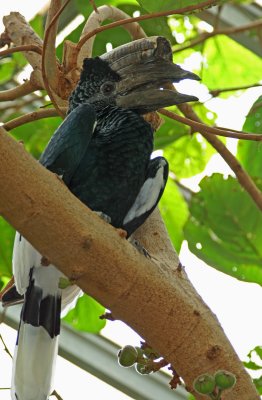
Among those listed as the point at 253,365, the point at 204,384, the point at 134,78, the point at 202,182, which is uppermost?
the point at 134,78

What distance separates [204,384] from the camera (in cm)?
112

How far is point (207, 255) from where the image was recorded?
183 cm

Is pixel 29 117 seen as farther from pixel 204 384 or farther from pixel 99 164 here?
pixel 204 384

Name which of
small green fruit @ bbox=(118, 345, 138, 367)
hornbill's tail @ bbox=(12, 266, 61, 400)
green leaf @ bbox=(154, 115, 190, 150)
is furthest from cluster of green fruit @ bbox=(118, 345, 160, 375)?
green leaf @ bbox=(154, 115, 190, 150)

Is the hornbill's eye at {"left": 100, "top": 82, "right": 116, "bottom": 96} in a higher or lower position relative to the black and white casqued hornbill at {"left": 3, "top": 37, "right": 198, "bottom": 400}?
higher

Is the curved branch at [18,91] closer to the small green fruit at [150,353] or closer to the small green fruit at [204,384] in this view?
the small green fruit at [150,353]

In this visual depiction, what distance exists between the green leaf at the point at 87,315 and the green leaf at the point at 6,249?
18cm

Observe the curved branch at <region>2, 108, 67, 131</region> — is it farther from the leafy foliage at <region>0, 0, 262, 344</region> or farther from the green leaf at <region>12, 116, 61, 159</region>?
the green leaf at <region>12, 116, 61, 159</region>

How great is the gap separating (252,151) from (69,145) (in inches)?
18.3

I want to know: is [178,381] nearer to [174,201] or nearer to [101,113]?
[101,113]

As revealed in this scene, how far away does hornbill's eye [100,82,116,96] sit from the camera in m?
1.79

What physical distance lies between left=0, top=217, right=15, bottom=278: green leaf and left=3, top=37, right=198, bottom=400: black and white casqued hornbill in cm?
24

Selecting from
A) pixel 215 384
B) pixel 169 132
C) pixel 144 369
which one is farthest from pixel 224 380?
pixel 169 132

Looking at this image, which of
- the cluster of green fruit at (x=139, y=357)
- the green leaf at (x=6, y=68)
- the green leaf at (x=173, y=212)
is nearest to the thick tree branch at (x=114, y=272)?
the cluster of green fruit at (x=139, y=357)
